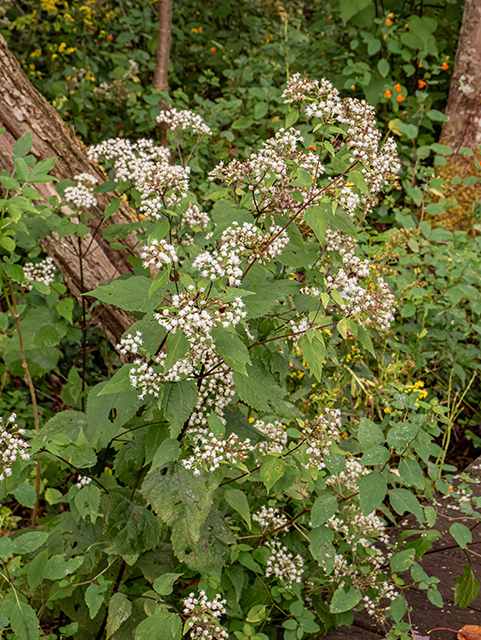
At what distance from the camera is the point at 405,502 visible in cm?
165

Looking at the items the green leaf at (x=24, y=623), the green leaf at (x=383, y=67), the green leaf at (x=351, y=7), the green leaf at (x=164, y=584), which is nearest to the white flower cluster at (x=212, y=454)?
the green leaf at (x=164, y=584)

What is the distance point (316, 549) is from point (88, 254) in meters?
1.70

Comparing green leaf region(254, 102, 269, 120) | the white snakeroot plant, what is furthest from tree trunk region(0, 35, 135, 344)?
green leaf region(254, 102, 269, 120)

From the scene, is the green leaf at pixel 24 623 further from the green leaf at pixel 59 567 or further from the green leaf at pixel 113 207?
the green leaf at pixel 113 207

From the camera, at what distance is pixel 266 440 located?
70.6 inches

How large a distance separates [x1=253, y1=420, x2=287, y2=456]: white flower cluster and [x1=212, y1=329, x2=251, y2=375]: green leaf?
1.50ft

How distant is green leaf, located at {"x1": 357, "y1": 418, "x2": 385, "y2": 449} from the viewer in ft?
5.67

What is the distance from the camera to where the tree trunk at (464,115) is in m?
4.64

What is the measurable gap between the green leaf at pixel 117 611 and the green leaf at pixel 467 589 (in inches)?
44.9

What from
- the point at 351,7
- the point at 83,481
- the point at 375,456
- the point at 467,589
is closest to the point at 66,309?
the point at 83,481

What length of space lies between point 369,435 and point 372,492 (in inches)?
7.9

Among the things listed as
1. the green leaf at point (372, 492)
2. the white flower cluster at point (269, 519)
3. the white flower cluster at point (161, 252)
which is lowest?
the white flower cluster at point (269, 519)

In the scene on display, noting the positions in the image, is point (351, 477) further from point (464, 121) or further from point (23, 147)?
point (464, 121)

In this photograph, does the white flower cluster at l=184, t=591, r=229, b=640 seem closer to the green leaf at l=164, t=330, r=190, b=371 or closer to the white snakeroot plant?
the white snakeroot plant
